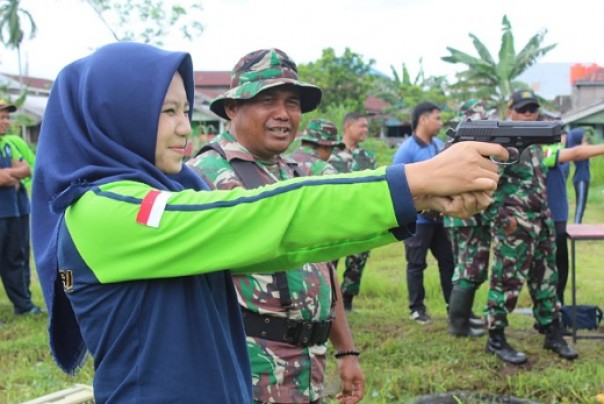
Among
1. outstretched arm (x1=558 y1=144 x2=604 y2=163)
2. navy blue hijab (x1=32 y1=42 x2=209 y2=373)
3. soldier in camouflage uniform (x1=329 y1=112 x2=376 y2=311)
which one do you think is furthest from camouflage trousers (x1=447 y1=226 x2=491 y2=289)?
navy blue hijab (x1=32 y1=42 x2=209 y2=373)

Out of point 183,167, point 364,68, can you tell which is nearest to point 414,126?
point 183,167

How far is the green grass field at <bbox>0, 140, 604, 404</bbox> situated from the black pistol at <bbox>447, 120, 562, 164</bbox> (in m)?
2.19

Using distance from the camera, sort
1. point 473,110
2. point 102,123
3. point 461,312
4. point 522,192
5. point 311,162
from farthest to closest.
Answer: point 311,162
point 461,312
point 473,110
point 522,192
point 102,123

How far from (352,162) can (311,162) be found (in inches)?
33.3

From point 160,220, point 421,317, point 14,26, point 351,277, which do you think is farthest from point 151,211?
point 14,26

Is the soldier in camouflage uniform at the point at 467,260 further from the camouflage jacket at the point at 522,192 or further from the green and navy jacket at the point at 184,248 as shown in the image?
the green and navy jacket at the point at 184,248

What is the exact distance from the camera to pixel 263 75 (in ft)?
8.02

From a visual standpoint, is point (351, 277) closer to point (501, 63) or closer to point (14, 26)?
point (501, 63)

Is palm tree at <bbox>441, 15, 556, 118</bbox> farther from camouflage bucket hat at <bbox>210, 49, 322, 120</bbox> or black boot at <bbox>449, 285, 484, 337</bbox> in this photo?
camouflage bucket hat at <bbox>210, 49, 322, 120</bbox>

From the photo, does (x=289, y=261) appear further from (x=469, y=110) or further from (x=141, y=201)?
(x=469, y=110)

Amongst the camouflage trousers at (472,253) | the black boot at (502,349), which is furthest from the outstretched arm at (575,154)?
the black boot at (502,349)

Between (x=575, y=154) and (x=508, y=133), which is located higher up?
(x=508, y=133)

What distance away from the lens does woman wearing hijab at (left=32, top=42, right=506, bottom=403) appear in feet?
3.86

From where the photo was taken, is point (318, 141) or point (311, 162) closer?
A: point (311, 162)
